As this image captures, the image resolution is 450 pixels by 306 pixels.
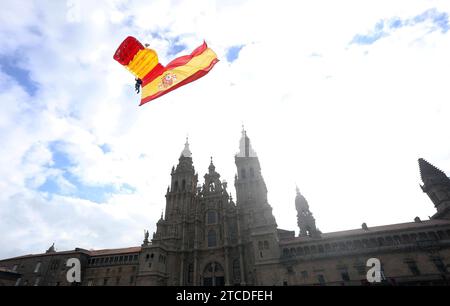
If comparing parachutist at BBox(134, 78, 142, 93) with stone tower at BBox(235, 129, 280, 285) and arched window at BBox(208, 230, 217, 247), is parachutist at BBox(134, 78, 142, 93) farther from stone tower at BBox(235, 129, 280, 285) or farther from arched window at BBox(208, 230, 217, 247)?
arched window at BBox(208, 230, 217, 247)

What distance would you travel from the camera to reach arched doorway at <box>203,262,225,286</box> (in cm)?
4859

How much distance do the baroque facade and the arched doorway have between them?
A: 0.18 m

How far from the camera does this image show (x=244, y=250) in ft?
161

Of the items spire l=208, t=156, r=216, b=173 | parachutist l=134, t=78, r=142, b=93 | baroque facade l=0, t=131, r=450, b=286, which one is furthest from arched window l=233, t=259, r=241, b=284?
parachutist l=134, t=78, r=142, b=93

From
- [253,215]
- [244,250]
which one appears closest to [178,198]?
[253,215]

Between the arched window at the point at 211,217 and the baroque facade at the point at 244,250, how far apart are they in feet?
0.75

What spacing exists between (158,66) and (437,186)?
6337 cm

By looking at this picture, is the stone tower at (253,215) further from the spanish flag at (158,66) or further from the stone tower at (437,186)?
the spanish flag at (158,66)

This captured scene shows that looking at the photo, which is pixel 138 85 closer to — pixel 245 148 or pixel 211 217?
pixel 211 217

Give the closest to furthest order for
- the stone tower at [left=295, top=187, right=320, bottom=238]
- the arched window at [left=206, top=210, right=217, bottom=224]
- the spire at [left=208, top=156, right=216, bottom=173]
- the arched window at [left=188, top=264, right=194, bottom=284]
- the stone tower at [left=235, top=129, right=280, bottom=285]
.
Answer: the stone tower at [left=235, top=129, right=280, bottom=285] < the arched window at [left=188, top=264, right=194, bottom=284] < the arched window at [left=206, top=210, right=217, bottom=224] < the spire at [left=208, top=156, right=216, bottom=173] < the stone tower at [left=295, top=187, right=320, bottom=238]
